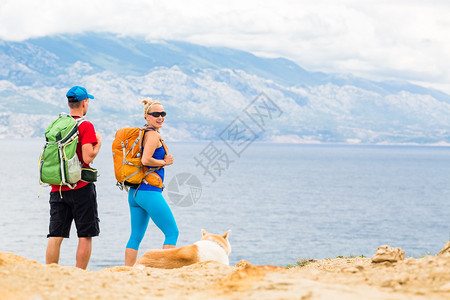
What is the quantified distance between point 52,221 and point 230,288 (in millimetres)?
3021

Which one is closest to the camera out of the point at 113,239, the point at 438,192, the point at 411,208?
the point at 113,239

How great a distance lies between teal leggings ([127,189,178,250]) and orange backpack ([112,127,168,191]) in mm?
179

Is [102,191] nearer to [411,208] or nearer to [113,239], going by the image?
[113,239]

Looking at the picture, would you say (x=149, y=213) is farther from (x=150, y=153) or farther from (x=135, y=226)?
(x=150, y=153)

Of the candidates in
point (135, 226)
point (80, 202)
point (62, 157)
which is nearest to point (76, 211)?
point (80, 202)

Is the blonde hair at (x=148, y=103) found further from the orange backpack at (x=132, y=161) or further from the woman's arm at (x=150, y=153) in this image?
the woman's arm at (x=150, y=153)

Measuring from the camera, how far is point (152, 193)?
784cm

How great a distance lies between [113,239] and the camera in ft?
222

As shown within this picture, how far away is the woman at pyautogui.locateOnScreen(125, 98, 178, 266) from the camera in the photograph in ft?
25.3

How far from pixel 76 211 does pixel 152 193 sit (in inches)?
44.8

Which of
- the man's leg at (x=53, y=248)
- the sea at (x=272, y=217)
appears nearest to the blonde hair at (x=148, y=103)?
the man's leg at (x=53, y=248)

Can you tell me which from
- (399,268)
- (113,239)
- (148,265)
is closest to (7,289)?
(148,265)

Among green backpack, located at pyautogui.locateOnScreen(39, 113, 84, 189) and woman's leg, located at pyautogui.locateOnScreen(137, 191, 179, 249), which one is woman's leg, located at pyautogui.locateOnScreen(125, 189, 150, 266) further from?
green backpack, located at pyautogui.locateOnScreen(39, 113, 84, 189)

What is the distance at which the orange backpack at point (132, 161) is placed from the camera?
782 cm
